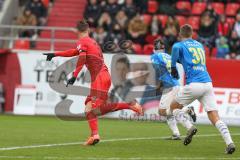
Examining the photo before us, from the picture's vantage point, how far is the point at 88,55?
14438 millimetres

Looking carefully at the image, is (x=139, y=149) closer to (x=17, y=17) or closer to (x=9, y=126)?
(x=9, y=126)

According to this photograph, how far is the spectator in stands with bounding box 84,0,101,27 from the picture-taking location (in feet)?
89.7

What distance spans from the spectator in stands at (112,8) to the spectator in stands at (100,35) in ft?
3.01

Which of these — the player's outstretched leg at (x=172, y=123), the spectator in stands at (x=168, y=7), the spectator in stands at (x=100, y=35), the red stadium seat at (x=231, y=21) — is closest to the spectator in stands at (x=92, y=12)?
the spectator in stands at (x=100, y=35)

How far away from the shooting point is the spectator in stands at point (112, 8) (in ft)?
89.4

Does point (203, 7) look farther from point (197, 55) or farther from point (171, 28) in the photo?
point (197, 55)

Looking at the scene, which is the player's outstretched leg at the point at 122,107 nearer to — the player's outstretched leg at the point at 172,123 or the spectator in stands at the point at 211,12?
the player's outstretched leg at the point at 172,123

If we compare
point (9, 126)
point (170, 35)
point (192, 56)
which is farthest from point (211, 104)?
point (170, 35)

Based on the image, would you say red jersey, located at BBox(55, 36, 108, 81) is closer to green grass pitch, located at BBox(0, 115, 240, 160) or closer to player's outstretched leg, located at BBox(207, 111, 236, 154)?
green grass pitch, located at BBox(0, 115, 240, 160)

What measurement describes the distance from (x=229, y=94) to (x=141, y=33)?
4722 mm

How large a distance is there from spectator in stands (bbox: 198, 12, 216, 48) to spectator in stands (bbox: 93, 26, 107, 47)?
317 cm

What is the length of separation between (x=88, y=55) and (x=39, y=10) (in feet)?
46.3

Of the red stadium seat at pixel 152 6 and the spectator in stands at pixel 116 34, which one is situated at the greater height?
the red stadium seat at pixel 152 6

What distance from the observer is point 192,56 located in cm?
1335
